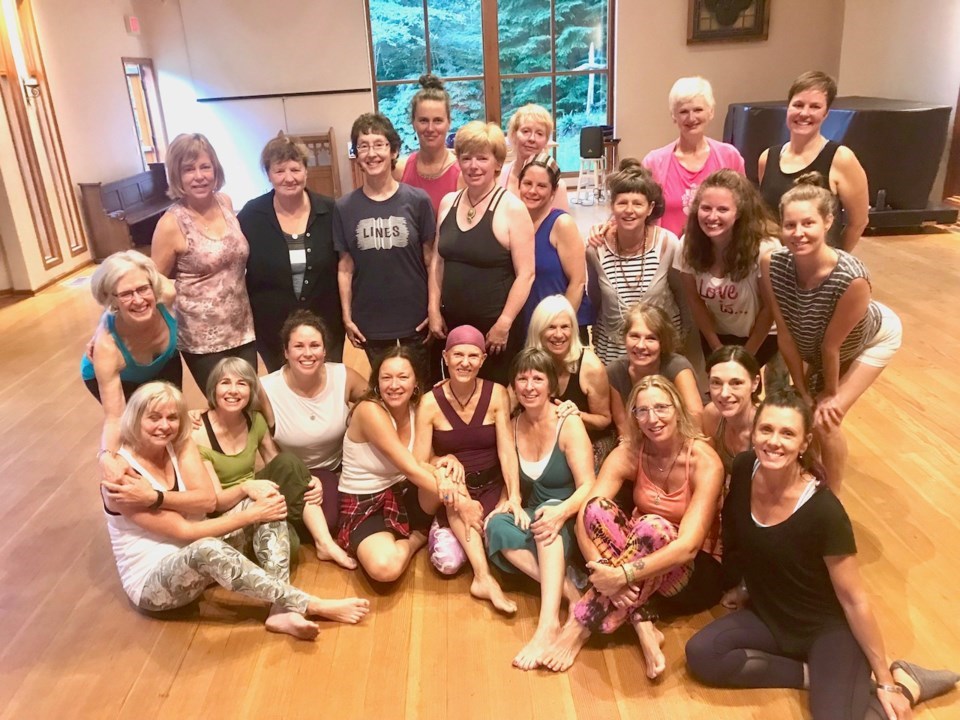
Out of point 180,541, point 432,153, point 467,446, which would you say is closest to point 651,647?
point 467,446

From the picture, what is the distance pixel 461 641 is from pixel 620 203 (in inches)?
60.6

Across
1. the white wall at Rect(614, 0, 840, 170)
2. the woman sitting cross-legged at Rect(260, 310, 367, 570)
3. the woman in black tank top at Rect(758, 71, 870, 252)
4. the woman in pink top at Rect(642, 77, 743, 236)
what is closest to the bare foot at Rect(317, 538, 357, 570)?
the woman sitting cross-legged at Rect(260, 310, 367, 570)

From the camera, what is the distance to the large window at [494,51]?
9648 mm

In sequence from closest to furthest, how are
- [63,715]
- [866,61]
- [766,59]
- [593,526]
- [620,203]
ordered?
[63,715] → [593,526] → [620,203] → [866,61] → [766,59]

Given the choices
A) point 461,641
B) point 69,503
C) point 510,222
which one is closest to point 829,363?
point 510,222

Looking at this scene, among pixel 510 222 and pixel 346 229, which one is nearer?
pixel 510 222

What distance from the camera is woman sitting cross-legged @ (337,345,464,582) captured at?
2.49 meters

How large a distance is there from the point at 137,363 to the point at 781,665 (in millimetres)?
2163

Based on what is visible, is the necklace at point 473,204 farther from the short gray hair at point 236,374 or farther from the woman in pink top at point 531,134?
the short gray hair at point 236,374

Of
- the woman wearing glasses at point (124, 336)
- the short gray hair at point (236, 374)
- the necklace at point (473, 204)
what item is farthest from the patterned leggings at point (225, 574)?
the necklace at point (473, 204)

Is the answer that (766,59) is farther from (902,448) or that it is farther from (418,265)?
(418,265)

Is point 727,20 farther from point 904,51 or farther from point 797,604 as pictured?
point 797,604

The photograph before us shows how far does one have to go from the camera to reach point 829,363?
230 cm

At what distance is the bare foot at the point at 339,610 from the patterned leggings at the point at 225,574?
4 cm
